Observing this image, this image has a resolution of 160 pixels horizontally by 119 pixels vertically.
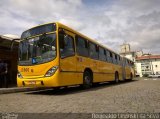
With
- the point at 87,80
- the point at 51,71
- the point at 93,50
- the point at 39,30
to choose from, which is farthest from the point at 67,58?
the point at 93,50

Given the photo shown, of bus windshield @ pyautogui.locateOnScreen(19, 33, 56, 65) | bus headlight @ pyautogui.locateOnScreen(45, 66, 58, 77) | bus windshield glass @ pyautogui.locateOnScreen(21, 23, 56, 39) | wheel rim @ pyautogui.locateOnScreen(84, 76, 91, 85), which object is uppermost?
bus windshield glass @ pyautogui.locateOnScreen(21, 23, 56, 39)

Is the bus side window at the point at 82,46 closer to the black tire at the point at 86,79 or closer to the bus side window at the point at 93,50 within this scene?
the bus side window at the point at 93,50

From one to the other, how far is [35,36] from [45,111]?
5.13 metres

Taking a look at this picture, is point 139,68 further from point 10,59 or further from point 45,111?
point 45,111

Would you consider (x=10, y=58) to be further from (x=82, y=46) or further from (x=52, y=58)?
(x=52, y=58)

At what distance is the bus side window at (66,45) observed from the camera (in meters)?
9.14

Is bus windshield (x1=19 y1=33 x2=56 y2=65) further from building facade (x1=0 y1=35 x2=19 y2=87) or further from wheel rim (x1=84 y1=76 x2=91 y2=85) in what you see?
building facade (x1=0 y1=35 x2=19 y2=87)

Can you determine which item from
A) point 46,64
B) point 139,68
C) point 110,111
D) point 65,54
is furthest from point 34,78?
point 139,68

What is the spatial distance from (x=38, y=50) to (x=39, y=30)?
1.06 metres

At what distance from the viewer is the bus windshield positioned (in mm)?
8938

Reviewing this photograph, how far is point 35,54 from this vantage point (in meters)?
9.27

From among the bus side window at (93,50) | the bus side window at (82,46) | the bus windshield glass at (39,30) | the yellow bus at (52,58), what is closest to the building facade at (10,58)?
the bus side window at (93,50)

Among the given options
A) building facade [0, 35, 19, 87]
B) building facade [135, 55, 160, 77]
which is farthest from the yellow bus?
building facade [135, 55, 160, 77]

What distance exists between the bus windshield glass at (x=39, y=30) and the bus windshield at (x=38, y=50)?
254mm
